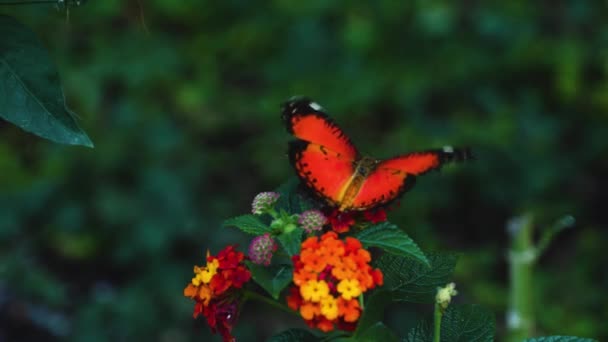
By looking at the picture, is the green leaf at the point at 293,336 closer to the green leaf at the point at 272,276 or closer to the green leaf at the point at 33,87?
the green leaf at the point at 272,276

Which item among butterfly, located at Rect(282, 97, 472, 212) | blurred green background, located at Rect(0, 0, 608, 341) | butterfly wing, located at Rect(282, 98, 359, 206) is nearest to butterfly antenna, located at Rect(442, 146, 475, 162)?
butterfly, located at Rect(282, 97, 472, 212)

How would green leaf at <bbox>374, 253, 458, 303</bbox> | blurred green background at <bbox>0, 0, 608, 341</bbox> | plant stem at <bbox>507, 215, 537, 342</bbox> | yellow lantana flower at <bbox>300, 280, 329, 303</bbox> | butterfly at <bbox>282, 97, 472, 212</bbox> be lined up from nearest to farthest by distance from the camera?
yellow lantana flower at <bbox>300, 280, 329, 303</bbox> < green leaf at <bbox>374, 253, 458, 303</bbox> < butterfly at <bbox>282, 97, 472, 212</bbox> < plant stem at <bbox>507, 215, 537, 342</bbox> < blurred green background at <bbox>0, 0, 608, 341</bbox>

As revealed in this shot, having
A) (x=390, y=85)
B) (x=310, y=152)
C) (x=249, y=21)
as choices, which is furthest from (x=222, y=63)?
(x=310, y=152)

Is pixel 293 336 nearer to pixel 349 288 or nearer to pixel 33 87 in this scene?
pixel 349 288

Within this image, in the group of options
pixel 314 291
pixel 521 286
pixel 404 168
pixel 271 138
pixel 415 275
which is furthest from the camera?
pixel 271 138

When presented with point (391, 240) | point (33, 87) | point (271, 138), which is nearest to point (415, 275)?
point (391, 240)

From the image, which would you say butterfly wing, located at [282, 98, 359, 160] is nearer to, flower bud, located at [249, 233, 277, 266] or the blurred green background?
flower bud, located at [249, 233, 277, 266]

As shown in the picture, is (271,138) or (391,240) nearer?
(391,240)

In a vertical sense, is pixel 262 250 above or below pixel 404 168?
below
